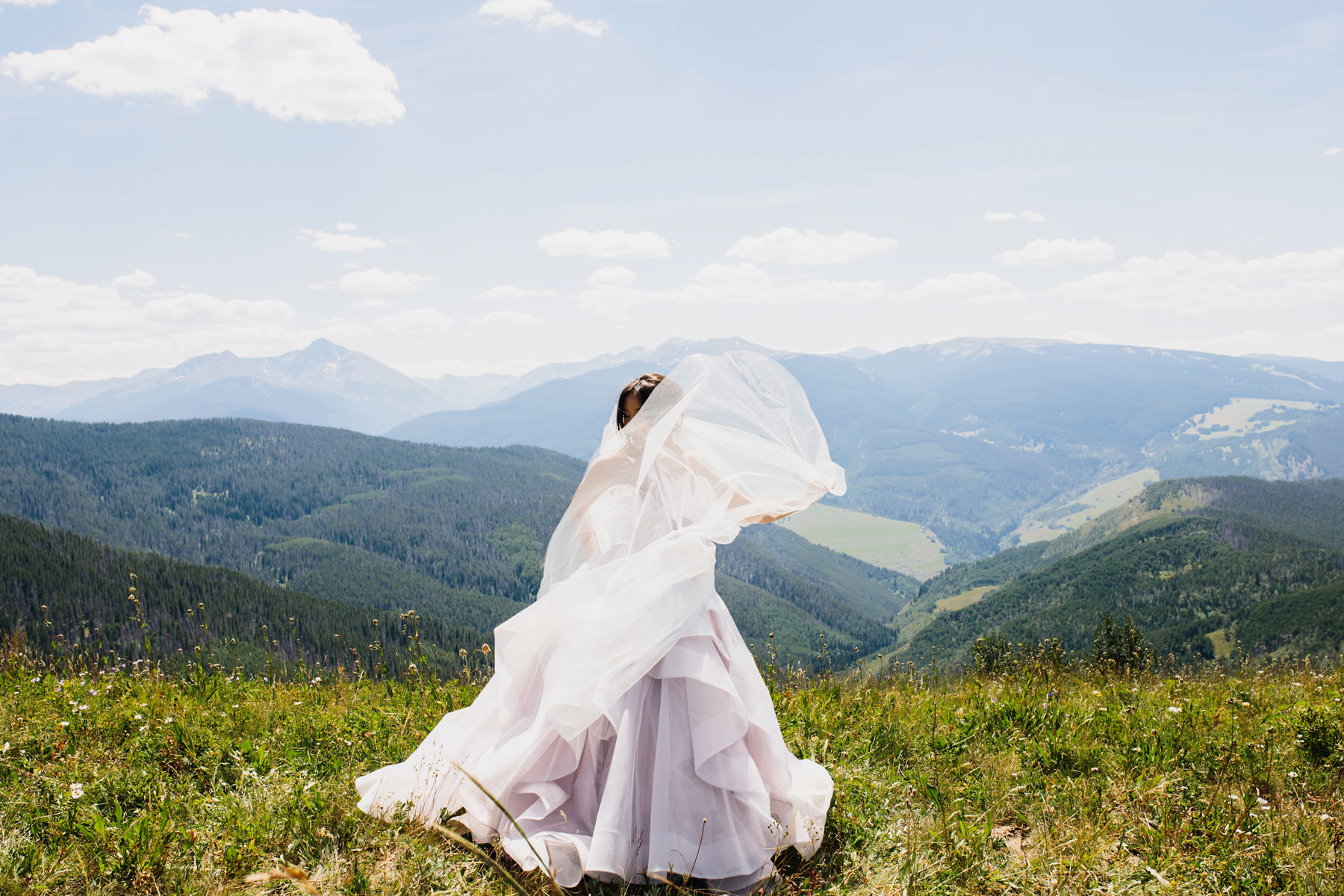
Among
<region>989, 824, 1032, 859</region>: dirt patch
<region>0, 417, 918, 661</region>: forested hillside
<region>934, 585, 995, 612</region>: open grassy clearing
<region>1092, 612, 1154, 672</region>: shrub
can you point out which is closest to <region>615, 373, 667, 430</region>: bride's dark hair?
<region>989, 824, 1032, 859</region>: dirt patch

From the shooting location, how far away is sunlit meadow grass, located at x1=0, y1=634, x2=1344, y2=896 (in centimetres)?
355

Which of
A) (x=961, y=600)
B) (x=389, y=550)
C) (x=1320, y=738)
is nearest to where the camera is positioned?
(x=1320, y=738)

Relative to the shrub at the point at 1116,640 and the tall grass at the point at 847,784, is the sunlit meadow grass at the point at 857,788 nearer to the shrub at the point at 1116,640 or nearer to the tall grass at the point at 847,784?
the tall grass at the point at 847,784

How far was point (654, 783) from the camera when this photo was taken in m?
3.79

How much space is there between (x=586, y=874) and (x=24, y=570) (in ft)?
364

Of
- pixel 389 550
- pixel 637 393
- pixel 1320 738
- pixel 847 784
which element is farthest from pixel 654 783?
pixel 389 550

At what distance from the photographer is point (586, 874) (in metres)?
3.76

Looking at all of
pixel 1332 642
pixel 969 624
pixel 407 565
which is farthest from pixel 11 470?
pixel 1332 642

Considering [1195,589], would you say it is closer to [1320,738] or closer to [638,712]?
[1320,738]

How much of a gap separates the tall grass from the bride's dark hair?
2579 mm

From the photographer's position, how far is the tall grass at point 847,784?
3.56m

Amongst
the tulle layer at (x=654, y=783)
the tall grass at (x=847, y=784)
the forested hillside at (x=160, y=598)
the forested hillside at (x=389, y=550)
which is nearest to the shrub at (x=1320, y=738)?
the tall grass at (x=847, y=784)

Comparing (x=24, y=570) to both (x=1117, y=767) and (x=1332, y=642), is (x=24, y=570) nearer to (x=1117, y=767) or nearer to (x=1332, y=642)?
(x=1117, y=767)

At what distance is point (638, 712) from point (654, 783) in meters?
0.38
